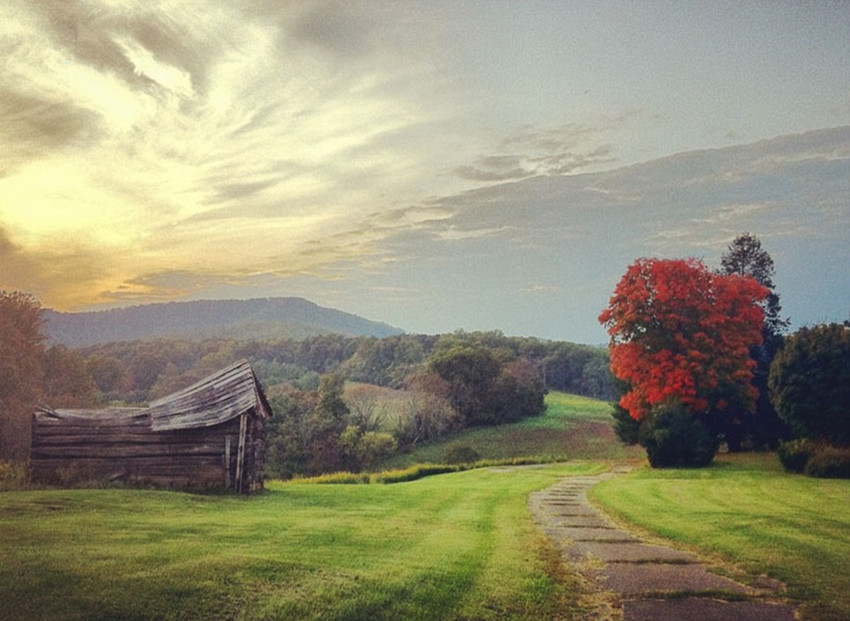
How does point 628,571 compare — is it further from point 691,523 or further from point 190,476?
point 190,476

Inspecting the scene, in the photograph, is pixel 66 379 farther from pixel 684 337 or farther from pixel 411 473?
pixel 684 337

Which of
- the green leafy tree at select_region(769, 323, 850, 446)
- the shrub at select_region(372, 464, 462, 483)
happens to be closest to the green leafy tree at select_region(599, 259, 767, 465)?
the green leafy tree at select_region(769, 323, 850, 446)

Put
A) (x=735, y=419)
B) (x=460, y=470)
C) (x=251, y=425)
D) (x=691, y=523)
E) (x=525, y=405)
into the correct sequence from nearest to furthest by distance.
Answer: (x=691, y=523), (x=251, y=425), (x=735, y=419), (x=460, y=470), (x=525, y=405)

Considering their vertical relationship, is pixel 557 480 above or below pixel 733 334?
below

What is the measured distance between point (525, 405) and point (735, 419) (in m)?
35.7

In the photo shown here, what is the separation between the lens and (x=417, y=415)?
61719mm

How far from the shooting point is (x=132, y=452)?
19.6 m

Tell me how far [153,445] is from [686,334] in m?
28.5

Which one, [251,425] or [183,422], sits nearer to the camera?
[183,422]

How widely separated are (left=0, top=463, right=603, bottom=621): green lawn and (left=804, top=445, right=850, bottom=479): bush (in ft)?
63.0

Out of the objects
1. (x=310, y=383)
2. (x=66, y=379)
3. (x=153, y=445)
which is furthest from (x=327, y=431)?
(x=153, y=445)

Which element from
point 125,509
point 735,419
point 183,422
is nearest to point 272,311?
point 735,419

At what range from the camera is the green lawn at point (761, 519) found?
9.70m

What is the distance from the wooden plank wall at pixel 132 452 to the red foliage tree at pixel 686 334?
23886 millimetres
